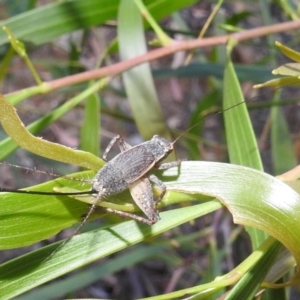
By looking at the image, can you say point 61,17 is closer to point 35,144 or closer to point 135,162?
point 135,162

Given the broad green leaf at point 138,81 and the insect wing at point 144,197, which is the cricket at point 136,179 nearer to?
the insect wing at point 144,197

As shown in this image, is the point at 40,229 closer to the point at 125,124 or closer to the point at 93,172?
the point at 93,172

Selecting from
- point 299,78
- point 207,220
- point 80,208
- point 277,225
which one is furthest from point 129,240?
point 207,220

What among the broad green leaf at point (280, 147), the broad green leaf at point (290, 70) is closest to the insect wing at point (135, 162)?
the broad green leaf at point (290, 70)

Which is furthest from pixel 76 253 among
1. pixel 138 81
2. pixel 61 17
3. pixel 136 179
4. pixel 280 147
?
pixel 280 147

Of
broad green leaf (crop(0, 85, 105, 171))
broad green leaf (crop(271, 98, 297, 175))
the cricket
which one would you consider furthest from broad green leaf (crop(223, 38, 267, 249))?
broad green leaf (crop(271, 98, 297, 175))

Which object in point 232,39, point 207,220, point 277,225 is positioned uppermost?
point 232,39

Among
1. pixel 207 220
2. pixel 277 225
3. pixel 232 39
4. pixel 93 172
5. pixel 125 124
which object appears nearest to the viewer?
pixel 277 225

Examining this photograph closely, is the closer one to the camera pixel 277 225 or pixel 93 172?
pixel 277 225
